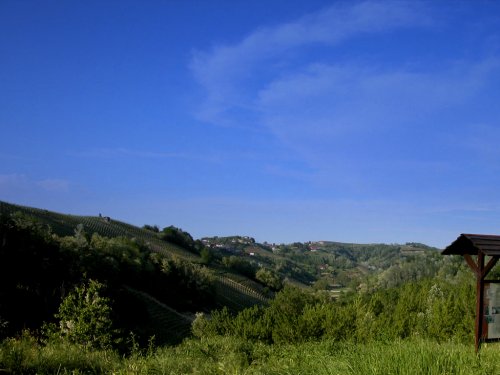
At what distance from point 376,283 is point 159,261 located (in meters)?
30.0

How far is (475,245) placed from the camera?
1076cm

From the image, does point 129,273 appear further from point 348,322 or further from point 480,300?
point 480,300

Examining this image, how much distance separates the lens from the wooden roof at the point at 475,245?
35.1ft

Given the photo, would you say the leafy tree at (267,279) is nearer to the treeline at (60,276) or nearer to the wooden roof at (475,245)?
the treeline at (60,276)

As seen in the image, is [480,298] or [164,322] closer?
[480,298]

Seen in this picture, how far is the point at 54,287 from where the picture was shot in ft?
103

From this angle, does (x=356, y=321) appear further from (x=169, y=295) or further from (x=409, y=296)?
(x=169, y=295)

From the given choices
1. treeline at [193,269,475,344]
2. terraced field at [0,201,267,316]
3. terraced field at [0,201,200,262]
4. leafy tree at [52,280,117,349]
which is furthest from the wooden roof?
terraced field at [0,201,200,262]

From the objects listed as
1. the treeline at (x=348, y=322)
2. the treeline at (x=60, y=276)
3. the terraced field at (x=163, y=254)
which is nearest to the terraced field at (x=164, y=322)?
the terraced field at (x=163, y=254)

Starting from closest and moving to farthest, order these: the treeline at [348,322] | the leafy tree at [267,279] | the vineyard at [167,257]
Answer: the treeline at [348,322], the vineyard at [167,257], the leafy tree at [267,279]

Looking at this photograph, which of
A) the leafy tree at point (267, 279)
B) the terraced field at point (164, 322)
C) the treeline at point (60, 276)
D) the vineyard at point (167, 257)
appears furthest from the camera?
the leafy tree at point (267, 279)

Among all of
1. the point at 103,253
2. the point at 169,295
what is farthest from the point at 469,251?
the point at 169,295

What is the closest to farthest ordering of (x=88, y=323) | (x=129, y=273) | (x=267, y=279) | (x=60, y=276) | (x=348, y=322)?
(x=88, y=323) < (x=348, y=322) < (x=60, y=276) < (x=129, y=273) < (x=267, y=279)

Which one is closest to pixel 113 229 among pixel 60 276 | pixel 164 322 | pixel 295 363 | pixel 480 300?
pixel 164 322
